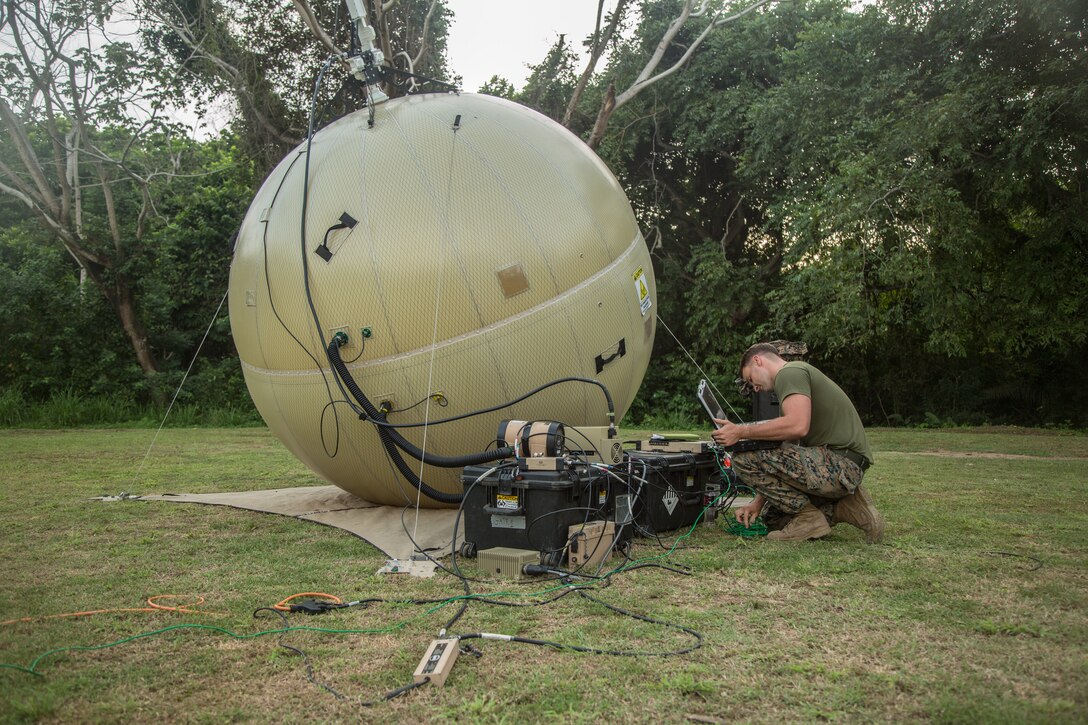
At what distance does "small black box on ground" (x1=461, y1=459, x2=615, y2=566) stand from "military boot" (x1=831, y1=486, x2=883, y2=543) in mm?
1625

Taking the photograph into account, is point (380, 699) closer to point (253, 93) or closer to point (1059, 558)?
point (1059, 558)

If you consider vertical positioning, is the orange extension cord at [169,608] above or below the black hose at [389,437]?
below

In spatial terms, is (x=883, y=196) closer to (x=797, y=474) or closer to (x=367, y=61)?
(x=797, y=474)

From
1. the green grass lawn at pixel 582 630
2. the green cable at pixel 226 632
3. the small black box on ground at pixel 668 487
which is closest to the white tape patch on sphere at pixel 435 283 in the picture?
the small black box on ground at pixel 668 487

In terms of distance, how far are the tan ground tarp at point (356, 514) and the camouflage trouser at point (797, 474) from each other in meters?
1.92

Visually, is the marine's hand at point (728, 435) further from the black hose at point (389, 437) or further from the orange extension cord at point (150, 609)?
the orange extension cord at point (150, 609)

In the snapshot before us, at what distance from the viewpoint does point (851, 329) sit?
15.1 meters

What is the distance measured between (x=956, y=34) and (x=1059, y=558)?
12312mm

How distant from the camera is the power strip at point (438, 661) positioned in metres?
2.89

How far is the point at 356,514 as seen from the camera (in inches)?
251

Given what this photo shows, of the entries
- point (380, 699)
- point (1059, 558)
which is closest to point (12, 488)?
point (380, 699)

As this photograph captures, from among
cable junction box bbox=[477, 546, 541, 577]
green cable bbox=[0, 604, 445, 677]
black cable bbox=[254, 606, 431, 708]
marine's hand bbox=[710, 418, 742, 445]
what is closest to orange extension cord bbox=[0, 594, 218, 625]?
green cable bbox=[0, 604, 445, 677]

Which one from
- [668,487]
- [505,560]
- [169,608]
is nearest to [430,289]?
[505,560]

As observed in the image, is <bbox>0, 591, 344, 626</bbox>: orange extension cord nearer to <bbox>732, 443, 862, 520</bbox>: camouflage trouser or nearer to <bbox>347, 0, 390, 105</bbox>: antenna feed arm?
<bbox>732, 443, 862, 520</bbox>: camouflage trouser
